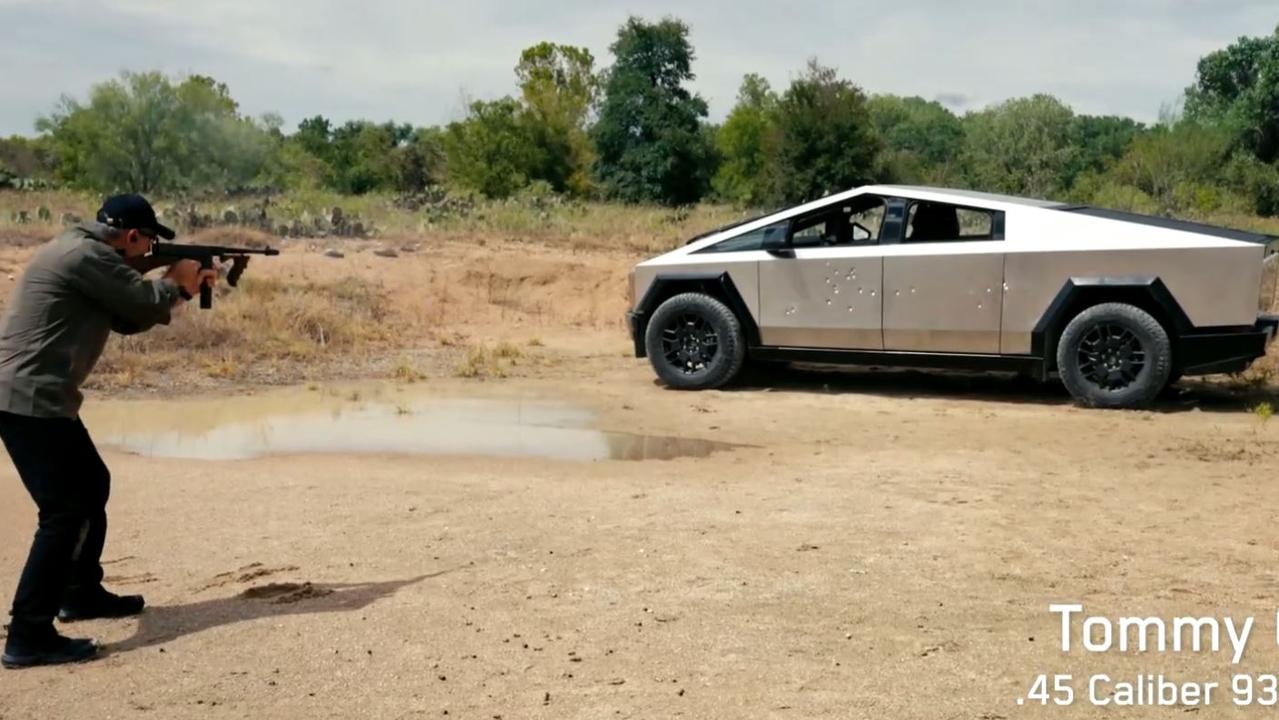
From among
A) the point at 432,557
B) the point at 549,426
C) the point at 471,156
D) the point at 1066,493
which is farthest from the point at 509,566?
the point at 471,156

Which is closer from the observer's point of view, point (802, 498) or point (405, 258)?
point (802, 498)

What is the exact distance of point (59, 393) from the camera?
4.92 metres

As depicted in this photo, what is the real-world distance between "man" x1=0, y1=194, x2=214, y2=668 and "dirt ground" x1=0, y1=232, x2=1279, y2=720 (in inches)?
9.8

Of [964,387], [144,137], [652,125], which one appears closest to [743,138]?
[652,125]

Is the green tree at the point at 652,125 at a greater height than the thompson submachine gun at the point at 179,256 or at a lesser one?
greater

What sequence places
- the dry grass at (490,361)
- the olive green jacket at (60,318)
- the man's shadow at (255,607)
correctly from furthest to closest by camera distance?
the dry grass at (490,361) → the man's shadow at (255,607) → the olive green jacket at (60,318)

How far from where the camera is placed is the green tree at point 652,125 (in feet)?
147

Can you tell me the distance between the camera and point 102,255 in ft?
16.4

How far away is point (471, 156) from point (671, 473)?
38495 millimetres

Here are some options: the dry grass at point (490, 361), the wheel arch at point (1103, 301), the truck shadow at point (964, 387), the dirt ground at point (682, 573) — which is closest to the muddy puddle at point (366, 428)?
the dirt ground at point (682, 573)

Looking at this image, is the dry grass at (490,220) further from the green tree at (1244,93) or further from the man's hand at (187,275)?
the green tree at (1244,93)

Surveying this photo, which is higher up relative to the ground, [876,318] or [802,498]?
[876,318]

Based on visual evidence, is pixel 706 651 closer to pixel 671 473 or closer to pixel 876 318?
pixel 671 473

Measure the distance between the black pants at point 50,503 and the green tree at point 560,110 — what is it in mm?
40382
